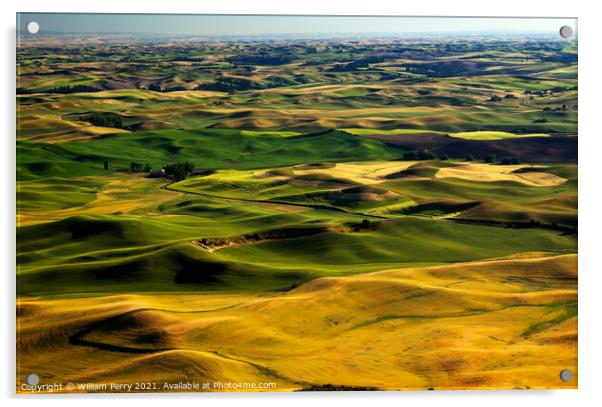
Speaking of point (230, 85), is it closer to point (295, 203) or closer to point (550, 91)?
point (295, 203)

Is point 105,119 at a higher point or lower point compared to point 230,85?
lower

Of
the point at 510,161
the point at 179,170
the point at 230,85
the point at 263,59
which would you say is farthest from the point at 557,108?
the point at 179,170

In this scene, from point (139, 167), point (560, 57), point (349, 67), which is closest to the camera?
point (560, 57)

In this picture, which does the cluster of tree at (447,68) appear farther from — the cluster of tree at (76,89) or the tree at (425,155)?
the cluster of tree at (76,89)

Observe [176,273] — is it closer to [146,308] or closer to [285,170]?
[146,308]

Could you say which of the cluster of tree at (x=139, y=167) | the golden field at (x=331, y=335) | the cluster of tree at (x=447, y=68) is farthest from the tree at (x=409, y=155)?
the cluster of tree at (x=139, y=167)

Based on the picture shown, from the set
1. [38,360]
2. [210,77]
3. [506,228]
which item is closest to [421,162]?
[506,228]
